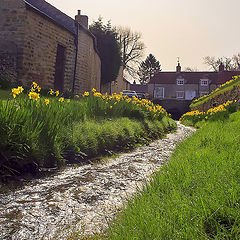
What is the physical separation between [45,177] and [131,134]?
3879mm

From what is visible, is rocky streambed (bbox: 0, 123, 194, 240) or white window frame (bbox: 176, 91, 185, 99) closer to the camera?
rocky streambed (bbox: 0, 123, 194, 240)

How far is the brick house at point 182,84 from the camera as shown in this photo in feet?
158

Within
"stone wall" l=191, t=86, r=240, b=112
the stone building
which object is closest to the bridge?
"stone wall" l=191, t=86, r=240, b=112

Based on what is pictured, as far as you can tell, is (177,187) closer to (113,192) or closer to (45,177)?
(113,192)

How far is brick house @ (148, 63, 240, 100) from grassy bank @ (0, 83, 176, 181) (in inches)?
1645

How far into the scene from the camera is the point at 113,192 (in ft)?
11.5

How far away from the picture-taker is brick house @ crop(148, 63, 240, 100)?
4816cm

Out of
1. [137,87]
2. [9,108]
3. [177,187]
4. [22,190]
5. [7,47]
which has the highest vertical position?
[137,87]

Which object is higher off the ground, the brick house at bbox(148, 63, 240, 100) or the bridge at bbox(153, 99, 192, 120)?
the brick house at bbox(148, 63, 240, 100)

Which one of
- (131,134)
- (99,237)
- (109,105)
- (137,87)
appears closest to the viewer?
(99,237)

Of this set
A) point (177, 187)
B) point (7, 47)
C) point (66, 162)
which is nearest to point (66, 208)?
point (177, 187)

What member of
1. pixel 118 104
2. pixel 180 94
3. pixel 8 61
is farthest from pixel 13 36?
pixel 180 94

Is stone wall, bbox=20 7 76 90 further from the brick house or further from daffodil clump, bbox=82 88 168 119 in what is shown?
the brick house

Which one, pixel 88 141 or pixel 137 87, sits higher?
pixel 137 87
